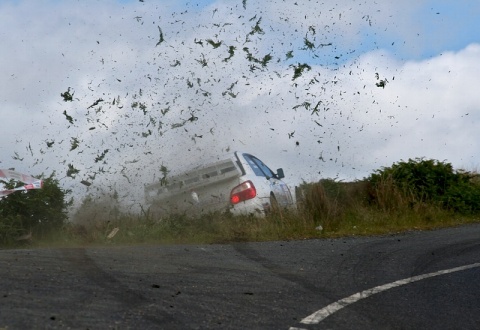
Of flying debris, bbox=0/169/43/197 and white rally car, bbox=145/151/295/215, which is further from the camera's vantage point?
white rally car, bbox=145/151/295/215

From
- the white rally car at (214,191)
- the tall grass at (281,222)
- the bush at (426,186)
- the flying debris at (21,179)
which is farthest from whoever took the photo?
the bush at (426,186)

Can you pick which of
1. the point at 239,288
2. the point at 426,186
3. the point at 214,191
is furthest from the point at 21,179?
the point at 426,186

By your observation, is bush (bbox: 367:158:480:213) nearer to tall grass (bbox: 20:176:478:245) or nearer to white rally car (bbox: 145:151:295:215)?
tall grass (bbox: 20:176:478:245)

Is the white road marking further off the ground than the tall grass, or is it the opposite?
the tall grass

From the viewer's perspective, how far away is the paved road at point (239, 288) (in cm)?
645

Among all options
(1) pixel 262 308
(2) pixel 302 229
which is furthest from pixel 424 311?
(2) pixel 302 229

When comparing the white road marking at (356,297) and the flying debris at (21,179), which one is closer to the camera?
the white road marking at (356,297)

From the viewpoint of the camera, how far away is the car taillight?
15.1m

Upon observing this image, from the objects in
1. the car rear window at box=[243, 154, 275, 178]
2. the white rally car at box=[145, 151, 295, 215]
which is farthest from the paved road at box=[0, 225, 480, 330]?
the car rear window at box=[243, 154, 275, 178]

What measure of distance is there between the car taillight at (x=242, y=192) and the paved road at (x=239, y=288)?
334 cm

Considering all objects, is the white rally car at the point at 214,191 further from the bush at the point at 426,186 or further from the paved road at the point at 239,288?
the bush at the point at 426,186

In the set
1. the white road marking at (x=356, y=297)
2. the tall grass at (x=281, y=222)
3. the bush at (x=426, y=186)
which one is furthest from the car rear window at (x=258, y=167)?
the white road marking at (x=356, y=297)

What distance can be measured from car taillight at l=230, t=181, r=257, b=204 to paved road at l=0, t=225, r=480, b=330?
3.34 meters

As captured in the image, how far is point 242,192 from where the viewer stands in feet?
49.8
